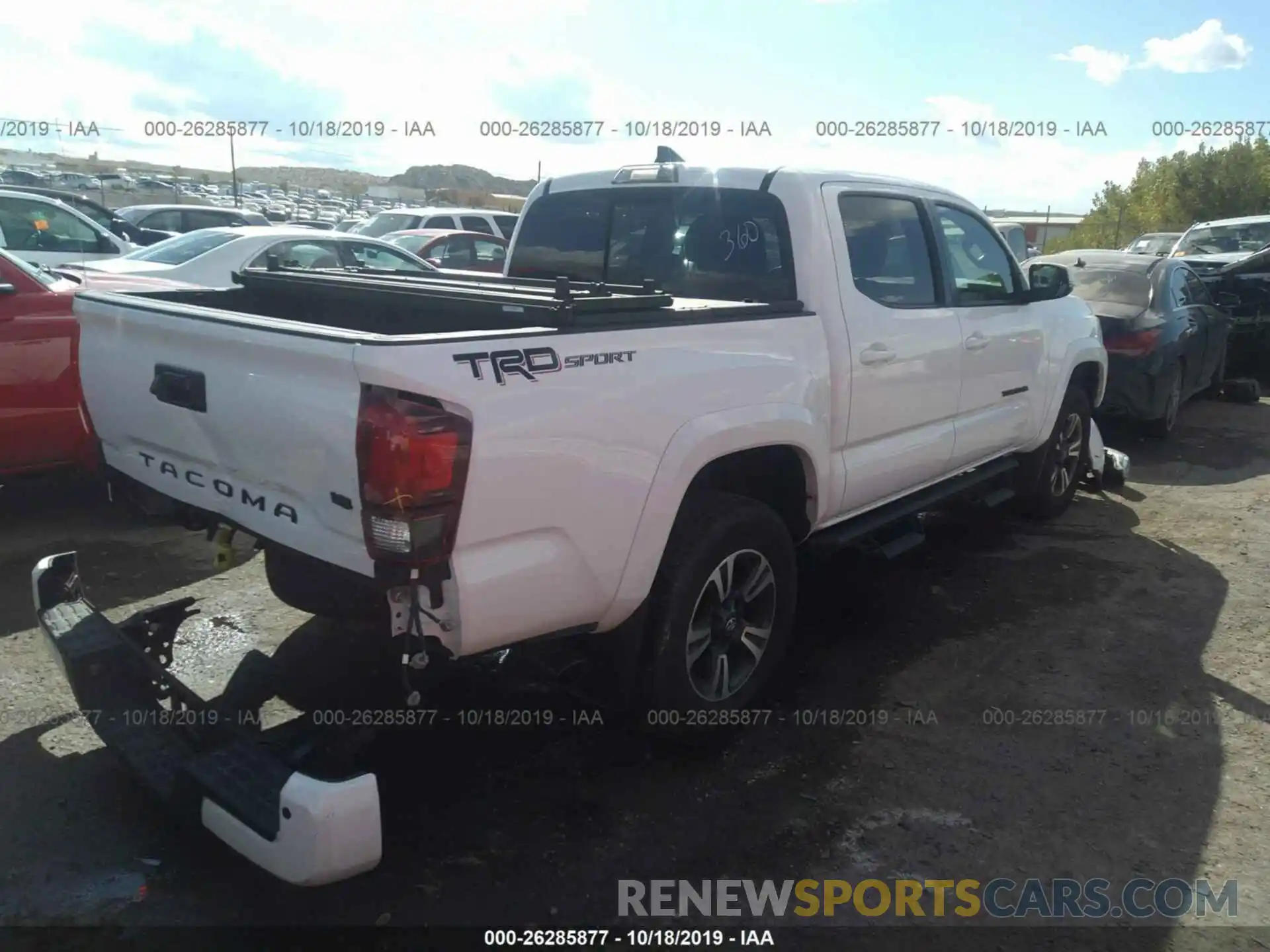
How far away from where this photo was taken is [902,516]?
14.8 feet

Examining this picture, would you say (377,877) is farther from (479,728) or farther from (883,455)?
(883,455)

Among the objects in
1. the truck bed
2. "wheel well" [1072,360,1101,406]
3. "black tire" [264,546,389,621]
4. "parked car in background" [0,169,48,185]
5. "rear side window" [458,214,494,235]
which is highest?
"parked car in background" [0,169,48,185]

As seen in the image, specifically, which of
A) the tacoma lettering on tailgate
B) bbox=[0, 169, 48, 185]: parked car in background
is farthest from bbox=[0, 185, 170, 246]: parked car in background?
bbox=[0, 169, 48, 185]: parked car in background

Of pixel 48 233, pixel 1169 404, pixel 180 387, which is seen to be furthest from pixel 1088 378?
pixel 48 233

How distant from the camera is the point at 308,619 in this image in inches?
175

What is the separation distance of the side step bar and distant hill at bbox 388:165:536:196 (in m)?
45.2

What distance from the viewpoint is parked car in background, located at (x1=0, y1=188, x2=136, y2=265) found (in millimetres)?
9406

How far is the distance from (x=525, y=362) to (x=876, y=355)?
1910mm

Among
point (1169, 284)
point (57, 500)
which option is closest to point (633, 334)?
point (57, 500)

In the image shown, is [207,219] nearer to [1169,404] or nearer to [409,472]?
[1169,404]

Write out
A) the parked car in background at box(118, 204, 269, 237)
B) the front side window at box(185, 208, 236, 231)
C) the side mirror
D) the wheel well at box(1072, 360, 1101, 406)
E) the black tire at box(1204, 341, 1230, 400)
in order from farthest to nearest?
the front side window at box(185, 208, 236, 231), the parked car in background at box(118, 204, 269, 237), the black tire at box(1204, 341, 1230, 400), the wheel well at box(1072, 360, 1101, 406), the side mirror

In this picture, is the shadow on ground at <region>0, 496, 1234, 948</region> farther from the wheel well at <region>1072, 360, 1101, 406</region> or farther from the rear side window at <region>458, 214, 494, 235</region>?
the rear side window at <region>458, 214, 494, 235</region>

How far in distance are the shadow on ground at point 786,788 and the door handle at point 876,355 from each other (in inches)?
52.0

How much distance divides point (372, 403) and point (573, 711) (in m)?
1.81
